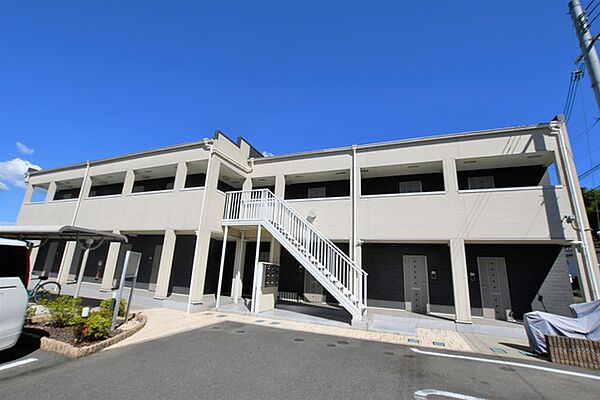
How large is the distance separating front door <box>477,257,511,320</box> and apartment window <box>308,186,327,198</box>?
6.96 metres

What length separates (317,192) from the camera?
12.6 meters

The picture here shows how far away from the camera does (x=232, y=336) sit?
626 centimetres

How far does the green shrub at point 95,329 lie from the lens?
4953 millimetres

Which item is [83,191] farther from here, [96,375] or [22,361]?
[96,375]

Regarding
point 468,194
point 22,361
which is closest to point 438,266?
point 468,194

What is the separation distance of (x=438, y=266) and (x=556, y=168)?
5.13 metres

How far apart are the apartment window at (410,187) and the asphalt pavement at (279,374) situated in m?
6.79

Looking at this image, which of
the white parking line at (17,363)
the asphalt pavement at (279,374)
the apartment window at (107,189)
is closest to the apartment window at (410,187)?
the asphalt pavement at (279,374)

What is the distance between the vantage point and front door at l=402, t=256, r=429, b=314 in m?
10.4

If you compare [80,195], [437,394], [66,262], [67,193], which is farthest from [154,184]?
[437,394]

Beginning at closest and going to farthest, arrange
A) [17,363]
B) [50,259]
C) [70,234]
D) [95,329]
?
[17,363] < [95,329] < [70,234] < [50,259]

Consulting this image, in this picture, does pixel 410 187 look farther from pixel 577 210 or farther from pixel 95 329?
pixel 95 329

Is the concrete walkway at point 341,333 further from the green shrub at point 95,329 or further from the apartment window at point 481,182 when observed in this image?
the apartment window at point 481,182

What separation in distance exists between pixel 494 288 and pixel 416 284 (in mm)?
2755
